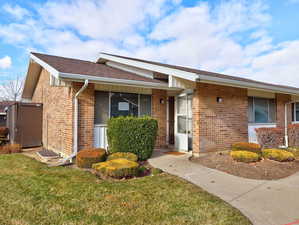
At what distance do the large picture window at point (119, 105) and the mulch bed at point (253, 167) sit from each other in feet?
9.34

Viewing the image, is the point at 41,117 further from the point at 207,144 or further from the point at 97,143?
the point at 207,144

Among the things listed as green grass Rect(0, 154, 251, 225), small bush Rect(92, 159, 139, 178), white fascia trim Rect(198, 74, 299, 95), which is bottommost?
green grass Rect(0, 154, 251, 225)

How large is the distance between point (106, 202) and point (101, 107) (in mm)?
4045

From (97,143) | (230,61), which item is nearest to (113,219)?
(97,143)

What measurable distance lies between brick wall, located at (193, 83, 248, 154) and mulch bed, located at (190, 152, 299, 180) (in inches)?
31.1

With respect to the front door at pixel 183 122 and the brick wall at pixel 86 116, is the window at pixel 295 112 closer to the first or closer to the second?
the front door at pixel 183 122

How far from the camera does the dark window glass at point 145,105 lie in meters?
7.79

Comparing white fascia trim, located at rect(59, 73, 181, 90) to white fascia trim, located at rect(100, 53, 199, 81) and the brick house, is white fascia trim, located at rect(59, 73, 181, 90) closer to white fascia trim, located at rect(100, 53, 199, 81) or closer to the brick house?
the brick house

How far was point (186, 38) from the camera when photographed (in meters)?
14.7

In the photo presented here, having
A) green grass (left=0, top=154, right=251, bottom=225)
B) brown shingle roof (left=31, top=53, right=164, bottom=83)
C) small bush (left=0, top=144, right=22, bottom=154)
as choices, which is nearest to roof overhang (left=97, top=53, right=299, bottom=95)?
brown shingle roof (left=31, top=53, right=164, bottom=83)

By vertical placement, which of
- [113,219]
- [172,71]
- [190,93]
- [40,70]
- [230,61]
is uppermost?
[230,61]

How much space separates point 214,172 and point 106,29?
11090 millimetres

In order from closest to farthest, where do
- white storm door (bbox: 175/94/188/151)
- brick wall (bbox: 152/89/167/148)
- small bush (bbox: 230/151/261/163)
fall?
small bush (bbox: 230/151/261/163) < white storm door (bbox: 175/94/188/151) < brick wall (bbox: 152/89/167/148)

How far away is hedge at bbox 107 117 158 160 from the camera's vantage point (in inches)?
245
